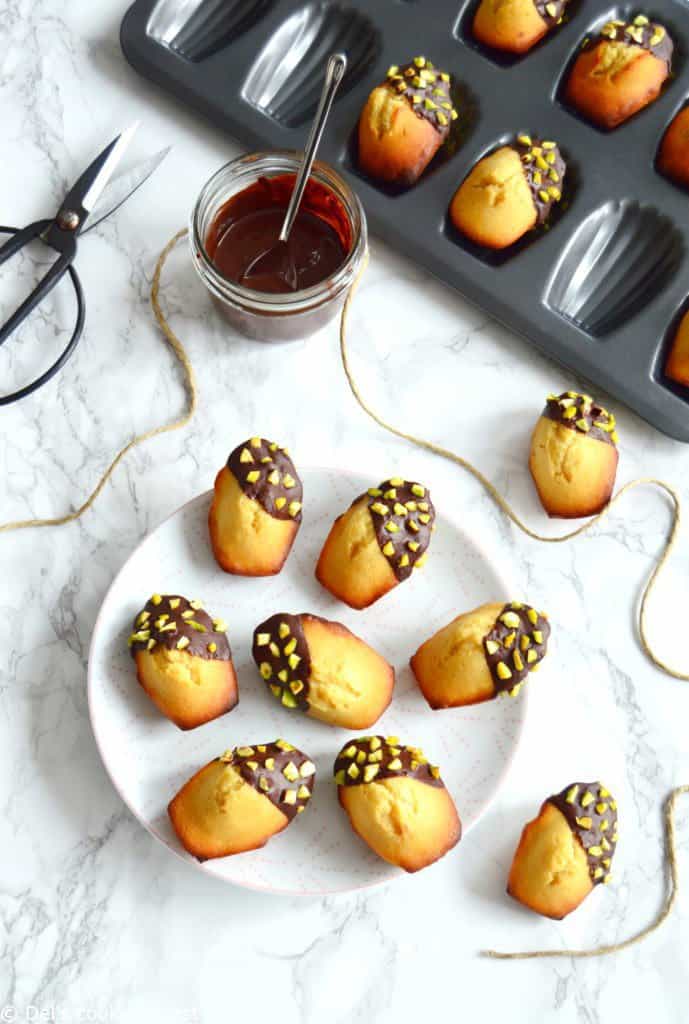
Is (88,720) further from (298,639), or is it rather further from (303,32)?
(303,32)

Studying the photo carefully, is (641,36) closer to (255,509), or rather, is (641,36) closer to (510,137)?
(510,137)

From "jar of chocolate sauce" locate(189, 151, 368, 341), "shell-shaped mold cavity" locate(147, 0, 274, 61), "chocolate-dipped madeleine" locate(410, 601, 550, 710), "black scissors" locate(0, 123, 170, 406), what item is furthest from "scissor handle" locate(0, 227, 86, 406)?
"chocolate-dipped madeleine" locate(410, 601, 550, 710)

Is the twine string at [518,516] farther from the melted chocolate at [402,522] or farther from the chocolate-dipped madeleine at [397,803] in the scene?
the chocolate-dipped madeleine at [397,803]

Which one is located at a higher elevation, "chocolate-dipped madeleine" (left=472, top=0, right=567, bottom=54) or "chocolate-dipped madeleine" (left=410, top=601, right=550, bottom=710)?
"chocolate-dipped madeleine" (left=472, top=0, right=567, bottom=54)

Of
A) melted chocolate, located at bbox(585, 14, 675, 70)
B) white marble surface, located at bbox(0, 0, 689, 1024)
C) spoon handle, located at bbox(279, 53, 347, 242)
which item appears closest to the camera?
spoon handle, located at bbox(279, 53, 347, 242)

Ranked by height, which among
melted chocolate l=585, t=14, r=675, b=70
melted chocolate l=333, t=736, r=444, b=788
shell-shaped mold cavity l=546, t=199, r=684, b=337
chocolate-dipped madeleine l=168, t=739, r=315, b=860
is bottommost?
chocolate-dipped madeleine l=168, t=739, r=315, b=860

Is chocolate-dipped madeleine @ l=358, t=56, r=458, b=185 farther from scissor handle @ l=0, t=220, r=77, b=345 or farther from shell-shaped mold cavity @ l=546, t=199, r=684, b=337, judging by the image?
scissor handle @ l=0, t=220, r=77, b=345

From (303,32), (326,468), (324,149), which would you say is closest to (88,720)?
(326,468)
